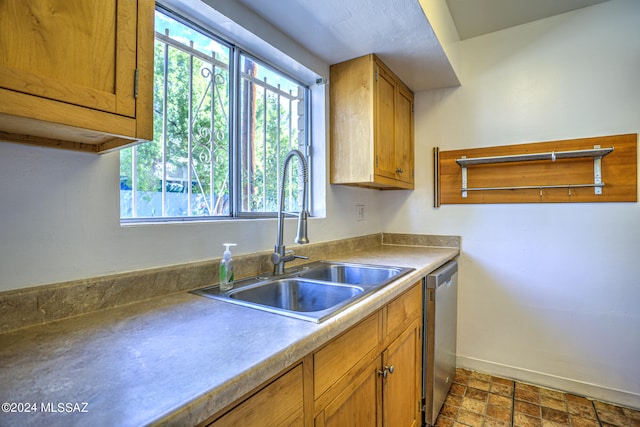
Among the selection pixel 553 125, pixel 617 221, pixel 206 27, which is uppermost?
pixel 206 27

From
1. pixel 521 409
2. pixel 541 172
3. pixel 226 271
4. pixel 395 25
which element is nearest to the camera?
pixel 226 271

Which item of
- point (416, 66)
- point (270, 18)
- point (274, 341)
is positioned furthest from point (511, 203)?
point (274, 341)

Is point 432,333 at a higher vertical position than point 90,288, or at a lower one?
lower

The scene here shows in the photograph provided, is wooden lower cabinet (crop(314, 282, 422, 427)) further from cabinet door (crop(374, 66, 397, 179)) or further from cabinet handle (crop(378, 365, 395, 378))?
cabinet door (crop(374, 66, 397, 179))

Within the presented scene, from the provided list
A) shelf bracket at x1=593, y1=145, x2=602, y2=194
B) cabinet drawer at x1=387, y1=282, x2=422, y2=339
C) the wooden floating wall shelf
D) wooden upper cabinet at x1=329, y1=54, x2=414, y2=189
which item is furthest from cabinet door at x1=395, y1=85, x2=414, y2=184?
shelf bracket at x1=593, y1=145, x2=602, y2=194

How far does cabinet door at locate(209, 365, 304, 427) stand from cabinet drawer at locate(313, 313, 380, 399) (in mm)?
75

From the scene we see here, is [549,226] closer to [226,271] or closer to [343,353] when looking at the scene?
[343,353]

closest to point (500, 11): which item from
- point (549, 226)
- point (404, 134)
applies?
point (404, 134)

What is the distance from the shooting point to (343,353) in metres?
0.95

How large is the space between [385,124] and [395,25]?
592 mm

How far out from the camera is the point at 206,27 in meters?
1.41

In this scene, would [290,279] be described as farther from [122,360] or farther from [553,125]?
[553,125]

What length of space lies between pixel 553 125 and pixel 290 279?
202 centimetres

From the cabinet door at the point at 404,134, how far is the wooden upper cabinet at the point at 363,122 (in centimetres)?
6
